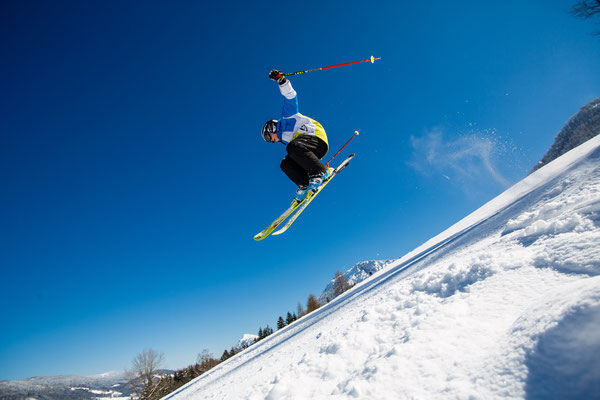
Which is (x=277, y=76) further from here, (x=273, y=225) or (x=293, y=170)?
(x=273, y=225)

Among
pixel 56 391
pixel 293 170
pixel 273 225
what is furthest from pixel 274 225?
pixel 56 391

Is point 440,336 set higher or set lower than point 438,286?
lower

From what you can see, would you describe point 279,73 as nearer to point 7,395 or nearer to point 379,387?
point 379,387

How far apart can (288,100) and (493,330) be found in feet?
14.0

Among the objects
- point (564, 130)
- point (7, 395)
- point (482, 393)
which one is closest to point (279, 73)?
point (482, 393)

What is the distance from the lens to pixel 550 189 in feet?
9.07

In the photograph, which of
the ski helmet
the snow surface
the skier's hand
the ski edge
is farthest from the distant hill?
the snow surface

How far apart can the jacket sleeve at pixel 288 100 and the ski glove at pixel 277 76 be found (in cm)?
7

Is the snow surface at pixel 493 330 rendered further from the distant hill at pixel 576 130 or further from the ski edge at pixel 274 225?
the distant hill at pixel 576 130

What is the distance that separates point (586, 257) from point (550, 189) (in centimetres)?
188

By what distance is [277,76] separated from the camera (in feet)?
14.0

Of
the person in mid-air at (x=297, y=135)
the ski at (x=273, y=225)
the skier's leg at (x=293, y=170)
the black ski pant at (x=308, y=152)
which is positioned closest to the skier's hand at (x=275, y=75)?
the person in mid-air at (x=297, y=135)

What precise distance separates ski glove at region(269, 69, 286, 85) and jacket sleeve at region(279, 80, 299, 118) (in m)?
0.07

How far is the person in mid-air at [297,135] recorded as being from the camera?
14.6ft
